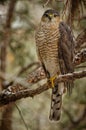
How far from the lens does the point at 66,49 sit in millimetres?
4789

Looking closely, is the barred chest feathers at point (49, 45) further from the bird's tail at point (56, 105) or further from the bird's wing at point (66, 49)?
the bird's tail at point (56, 105)

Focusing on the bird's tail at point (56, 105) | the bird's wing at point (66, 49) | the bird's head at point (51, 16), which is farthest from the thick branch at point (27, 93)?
the bird's head at point (51, 16)

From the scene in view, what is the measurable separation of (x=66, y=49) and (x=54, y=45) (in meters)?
0.14

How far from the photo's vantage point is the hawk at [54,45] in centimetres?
479

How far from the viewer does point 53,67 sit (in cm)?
497

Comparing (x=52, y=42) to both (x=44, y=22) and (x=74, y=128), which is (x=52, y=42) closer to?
(x=44, y=22)

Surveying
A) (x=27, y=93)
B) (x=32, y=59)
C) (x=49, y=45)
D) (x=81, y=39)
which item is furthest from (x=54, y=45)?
(x=32, y=59)

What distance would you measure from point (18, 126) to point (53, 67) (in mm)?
1894

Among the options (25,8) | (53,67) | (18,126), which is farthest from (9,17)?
(53,67)

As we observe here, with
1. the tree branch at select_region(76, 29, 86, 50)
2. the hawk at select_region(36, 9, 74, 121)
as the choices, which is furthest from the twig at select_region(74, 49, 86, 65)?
the tree branch at select_region(76, 29, 86, 50)

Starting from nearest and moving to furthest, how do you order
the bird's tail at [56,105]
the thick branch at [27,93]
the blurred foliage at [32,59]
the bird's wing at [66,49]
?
the thick branch at [27,93] < the bird's wing at [66,49] < the bird's tail at [56,105] < the blurred foliage at [32,59]

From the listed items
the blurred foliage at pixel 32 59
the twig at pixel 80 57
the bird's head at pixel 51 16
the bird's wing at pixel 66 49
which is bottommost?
the blurred foliage at pixel 32 59

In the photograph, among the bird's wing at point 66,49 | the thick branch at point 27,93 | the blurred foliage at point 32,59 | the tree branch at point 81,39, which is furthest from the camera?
the blurred foliage at point 32,59

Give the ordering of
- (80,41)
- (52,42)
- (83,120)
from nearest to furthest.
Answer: (52,42)
(80,41)
(83,120)
